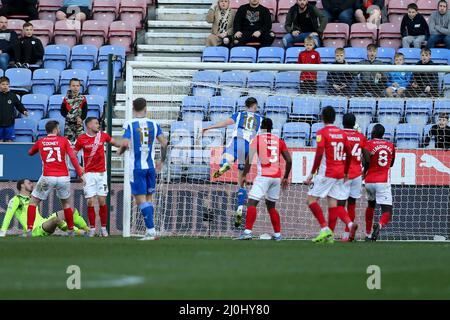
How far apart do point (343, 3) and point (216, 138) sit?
556cm

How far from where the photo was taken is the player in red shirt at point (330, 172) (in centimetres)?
1631

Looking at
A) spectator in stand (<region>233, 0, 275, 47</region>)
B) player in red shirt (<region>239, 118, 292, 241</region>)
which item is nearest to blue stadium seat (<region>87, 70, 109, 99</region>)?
spectator in stand (<region>233, 0, 275, 47</region>)

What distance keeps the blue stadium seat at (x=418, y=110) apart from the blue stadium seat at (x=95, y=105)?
18.6 ft

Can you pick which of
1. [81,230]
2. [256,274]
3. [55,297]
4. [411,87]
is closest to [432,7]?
[411,87]

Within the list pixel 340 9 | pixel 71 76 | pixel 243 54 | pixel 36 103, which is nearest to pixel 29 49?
pixel 71 76

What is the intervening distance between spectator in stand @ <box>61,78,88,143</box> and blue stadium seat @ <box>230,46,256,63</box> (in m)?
3.18

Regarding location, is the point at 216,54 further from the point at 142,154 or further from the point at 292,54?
the point at 142,154

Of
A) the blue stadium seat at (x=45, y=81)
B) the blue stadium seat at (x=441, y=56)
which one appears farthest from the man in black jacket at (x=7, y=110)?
the blue stadium seat at (x=441, y=56)

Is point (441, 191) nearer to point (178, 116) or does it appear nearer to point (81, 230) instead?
point (178, 116)

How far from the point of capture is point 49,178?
60.7 ft

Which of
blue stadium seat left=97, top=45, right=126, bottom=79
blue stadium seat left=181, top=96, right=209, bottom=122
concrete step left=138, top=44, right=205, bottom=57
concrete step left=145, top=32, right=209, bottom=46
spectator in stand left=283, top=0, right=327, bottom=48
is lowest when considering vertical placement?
blue stadium seat left=181, top=96, right=209, bottom=122

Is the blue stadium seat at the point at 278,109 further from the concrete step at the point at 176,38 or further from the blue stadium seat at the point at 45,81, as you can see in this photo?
the blue stadium seat at the point at 45,81

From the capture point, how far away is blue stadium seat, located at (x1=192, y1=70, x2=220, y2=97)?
19816mm

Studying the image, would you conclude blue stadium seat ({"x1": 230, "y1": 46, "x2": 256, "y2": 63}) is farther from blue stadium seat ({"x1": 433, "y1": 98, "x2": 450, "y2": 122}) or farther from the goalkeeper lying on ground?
the goalkeeper lying on ground
